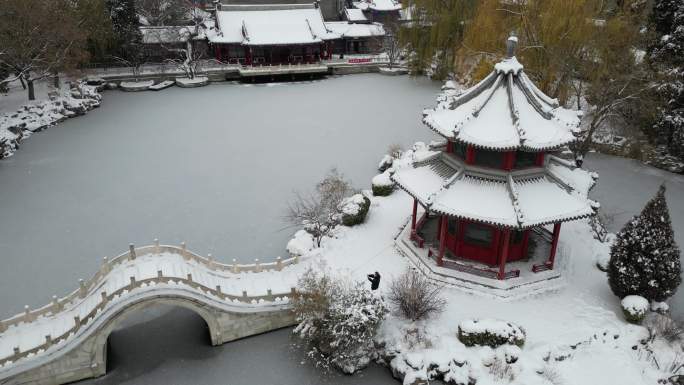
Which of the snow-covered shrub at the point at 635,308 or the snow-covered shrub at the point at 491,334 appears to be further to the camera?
the snow-covered shrub at the point at 635,308

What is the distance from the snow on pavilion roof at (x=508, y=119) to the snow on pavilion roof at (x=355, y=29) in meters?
37.6

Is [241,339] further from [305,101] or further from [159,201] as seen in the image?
[305,101]

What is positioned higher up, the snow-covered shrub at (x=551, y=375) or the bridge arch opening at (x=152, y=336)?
the snow-covered shrub at (x=551, y=375)

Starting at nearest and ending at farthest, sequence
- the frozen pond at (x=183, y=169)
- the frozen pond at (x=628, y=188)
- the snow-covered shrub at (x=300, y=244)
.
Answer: the snow-covered shrub at (x=300, y=244) → the frozen pond at (x=183, y=169) → the frozen pond at (x=628, y=188)

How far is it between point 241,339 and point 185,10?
4629 cm

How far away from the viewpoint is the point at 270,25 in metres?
49.4

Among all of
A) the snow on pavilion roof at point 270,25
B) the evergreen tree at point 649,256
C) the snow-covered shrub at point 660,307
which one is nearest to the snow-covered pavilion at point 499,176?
the evergreen tree at point 649,256

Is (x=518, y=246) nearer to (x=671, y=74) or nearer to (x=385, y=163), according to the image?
(x=385, y=163)

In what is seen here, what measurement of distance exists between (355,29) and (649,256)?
44.1m

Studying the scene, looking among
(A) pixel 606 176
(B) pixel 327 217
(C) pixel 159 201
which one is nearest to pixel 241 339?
(B) pixel 327 217

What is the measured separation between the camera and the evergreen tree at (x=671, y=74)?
91.6 ft

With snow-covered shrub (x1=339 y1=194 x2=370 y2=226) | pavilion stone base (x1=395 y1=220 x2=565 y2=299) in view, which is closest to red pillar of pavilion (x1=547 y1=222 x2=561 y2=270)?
pavilion stone base (x1=395 y1=220 x2=565 y2=299)

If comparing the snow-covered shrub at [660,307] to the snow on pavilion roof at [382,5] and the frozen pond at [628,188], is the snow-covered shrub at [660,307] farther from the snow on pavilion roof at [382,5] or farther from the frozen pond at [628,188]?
the snow on pavilion roof at [382,5]

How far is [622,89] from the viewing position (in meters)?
26.7
